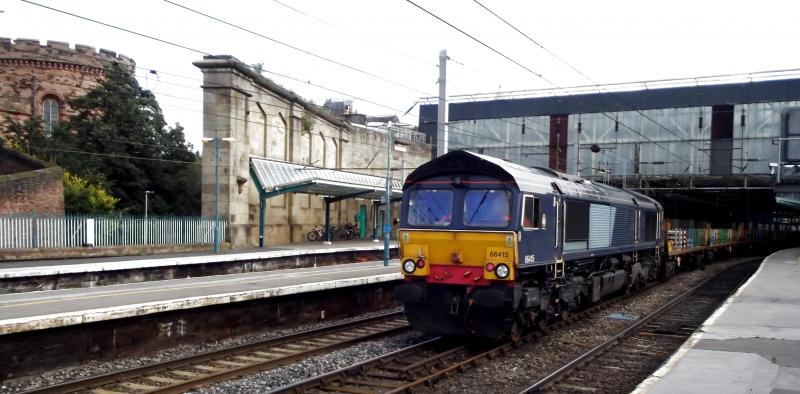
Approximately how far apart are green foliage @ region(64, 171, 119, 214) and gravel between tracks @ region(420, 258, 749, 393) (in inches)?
940

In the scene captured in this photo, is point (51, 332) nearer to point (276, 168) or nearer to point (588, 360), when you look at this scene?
point (588, 360)

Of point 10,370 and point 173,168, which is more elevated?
point 173,168

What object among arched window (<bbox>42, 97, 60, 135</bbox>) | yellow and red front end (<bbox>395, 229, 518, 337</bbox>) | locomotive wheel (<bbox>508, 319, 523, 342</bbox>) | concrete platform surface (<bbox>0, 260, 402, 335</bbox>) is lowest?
locomotive wheel (<bbox>508, 319, 523, 342</bbox>)

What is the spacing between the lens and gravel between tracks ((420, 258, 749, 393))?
32.2 feet

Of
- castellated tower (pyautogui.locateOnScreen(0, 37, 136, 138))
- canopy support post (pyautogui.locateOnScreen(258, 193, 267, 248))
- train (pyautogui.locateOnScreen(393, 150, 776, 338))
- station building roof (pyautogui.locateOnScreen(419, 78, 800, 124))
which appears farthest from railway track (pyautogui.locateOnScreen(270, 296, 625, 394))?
castellated tower (pyautogui.locateOnScreen(0, 37, 136, 138))

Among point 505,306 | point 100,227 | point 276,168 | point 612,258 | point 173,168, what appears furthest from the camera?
point 173,168

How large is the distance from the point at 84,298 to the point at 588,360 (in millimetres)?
9752

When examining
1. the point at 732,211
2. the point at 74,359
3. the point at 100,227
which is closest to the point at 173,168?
the point at 100,227

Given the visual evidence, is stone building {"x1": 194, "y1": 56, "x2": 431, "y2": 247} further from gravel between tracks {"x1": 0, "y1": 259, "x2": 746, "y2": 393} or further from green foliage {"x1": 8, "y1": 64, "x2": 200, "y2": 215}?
gravel between tracks {"x1": 0, "y1": 259, "x2": 746, "y2": 393}

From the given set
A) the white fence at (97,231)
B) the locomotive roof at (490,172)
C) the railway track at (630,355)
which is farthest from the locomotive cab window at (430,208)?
the white fence at (97,231)

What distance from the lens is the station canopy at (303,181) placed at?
102 ft

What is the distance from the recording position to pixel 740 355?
33.6ft

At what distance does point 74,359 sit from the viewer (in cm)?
1061

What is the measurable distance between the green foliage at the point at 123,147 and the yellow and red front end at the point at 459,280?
2670cm
